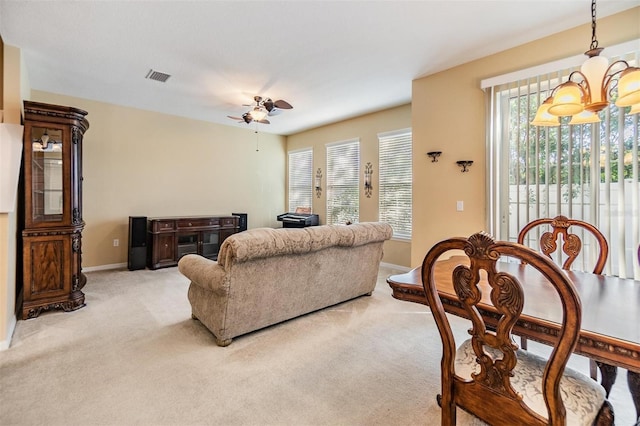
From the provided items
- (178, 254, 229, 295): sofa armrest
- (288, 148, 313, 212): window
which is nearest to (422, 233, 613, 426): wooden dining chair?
(178, 254, 229, 295): sofa armrest

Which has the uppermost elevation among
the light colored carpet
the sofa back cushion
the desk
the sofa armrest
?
the sofa back cushion

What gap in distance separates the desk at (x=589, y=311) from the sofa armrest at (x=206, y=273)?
4.71 ft

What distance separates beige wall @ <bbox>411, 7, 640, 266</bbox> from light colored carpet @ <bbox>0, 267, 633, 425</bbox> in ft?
3.96

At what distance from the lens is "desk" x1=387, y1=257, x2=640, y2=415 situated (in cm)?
98

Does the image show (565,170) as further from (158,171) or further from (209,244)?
(158,171)

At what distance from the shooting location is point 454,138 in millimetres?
3574

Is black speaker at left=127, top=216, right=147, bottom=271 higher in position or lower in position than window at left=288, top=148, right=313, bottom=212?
lower

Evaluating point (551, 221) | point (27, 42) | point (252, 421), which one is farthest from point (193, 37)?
point (551, 221)

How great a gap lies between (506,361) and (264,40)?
3.21 metres

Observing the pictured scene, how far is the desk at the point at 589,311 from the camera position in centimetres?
98

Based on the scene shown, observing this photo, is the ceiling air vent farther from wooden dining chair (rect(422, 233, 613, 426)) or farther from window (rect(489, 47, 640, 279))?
wooden dining chair (rect(422, 233, 613, 426))

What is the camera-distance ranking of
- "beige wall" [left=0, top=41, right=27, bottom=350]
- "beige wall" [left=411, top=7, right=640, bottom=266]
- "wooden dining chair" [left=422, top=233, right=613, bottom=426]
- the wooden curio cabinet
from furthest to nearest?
"beige wall" [left=411, top=7, right=640, bottom=266] → the wooden curio cabinet → "beige wall" [left=0, top=41, right=27, bottom=350] → "wooden dining chair" [left=422, top=233, right=613, bottom=426]

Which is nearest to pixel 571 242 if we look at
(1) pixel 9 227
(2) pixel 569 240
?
(2) pixel 569 240

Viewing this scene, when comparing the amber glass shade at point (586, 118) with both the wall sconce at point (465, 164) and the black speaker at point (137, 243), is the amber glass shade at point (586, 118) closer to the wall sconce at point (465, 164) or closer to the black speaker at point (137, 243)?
the wall sconce at point (465, 164)
